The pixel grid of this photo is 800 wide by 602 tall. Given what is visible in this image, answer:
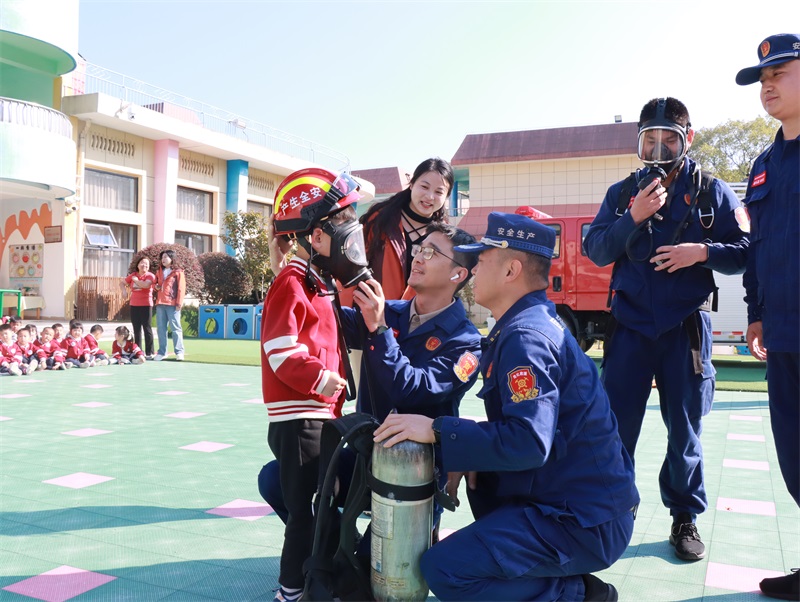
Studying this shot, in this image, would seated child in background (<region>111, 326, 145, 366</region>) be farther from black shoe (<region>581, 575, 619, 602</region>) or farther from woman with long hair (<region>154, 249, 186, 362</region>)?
black shoe (<region>581, 575, 619, 602</region>)

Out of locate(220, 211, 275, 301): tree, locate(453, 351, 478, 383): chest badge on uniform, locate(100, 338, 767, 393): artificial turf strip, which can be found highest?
locate(220, 211, 275, 301): tree

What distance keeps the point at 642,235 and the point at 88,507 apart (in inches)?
114

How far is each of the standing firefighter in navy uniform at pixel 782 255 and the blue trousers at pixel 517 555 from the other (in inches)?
35.4

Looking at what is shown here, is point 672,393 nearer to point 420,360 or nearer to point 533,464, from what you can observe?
point 420,360

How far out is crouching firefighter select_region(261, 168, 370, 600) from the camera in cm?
226

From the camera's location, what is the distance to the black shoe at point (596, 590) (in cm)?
203

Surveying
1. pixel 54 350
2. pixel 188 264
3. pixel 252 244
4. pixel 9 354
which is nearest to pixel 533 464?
pixel 9 354

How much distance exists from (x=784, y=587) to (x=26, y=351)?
31.1 feet

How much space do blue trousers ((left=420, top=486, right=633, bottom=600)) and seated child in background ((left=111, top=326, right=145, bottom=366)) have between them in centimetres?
946

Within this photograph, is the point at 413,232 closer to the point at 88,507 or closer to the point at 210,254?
the point at 88,507

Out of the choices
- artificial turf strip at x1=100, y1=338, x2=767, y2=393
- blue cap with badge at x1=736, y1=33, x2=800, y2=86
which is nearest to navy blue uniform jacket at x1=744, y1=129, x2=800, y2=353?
blue cap with badge at x1=736, y1=33, x2=800, y2=86

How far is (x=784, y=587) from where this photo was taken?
7.68ft

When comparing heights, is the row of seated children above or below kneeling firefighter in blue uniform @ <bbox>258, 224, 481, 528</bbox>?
below

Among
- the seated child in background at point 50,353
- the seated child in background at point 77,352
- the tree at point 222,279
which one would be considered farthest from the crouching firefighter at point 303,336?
the tree at point 222,279
